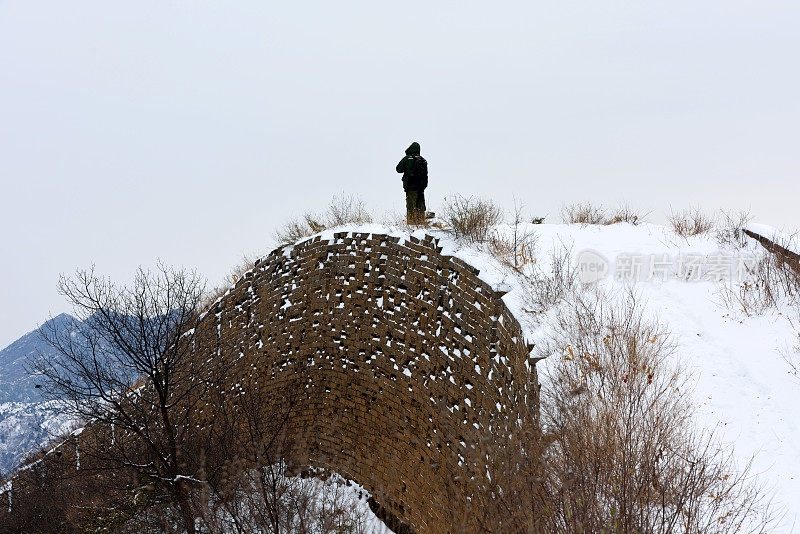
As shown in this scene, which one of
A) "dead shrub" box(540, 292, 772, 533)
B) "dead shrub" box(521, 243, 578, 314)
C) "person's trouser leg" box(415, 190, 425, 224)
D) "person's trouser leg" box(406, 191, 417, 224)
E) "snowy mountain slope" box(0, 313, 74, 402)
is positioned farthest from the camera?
"snowy mountain slope" box(0, 313, 74, 402)

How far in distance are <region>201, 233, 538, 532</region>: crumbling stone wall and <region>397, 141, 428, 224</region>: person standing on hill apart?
1.06 metres

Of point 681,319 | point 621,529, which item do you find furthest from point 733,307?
point 621,529

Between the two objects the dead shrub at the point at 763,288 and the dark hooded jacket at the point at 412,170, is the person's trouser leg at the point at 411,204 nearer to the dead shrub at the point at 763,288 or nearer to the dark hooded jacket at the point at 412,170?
the dark hooded jacket at the point at 412,170

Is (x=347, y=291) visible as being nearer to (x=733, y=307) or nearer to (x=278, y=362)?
(x=278, y=362)

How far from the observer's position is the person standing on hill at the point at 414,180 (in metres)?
9.36

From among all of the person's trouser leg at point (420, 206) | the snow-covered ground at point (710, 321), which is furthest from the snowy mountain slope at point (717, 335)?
the person's trouser leg at point (420, 206)

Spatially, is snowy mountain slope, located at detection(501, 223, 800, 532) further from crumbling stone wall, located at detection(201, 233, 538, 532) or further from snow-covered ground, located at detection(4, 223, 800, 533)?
crumbling stone wall, located at detection(201, 233, 538, 532)

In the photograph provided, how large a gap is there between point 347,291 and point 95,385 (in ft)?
13.2

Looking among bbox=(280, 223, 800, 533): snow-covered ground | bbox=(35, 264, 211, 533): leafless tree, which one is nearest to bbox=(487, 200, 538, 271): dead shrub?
bbox=(280, 223, 800, 533): snow-covered ground

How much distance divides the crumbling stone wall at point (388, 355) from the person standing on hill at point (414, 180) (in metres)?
1.06

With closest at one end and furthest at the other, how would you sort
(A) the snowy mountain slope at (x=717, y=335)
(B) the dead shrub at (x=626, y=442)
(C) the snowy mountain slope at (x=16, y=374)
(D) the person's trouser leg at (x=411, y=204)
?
(B) the dead shrub at (x=626, y=442), (A) the snowy mountain slope at (x=717, y=335), (D) the person's trouser leg at (x=411, y=204), (C) the snowy mountain slope at (x=16, y=374)

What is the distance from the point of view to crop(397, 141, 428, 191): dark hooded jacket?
30.7 feet

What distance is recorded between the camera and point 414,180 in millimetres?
9391

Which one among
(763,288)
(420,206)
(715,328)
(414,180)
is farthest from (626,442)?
(414,180)
